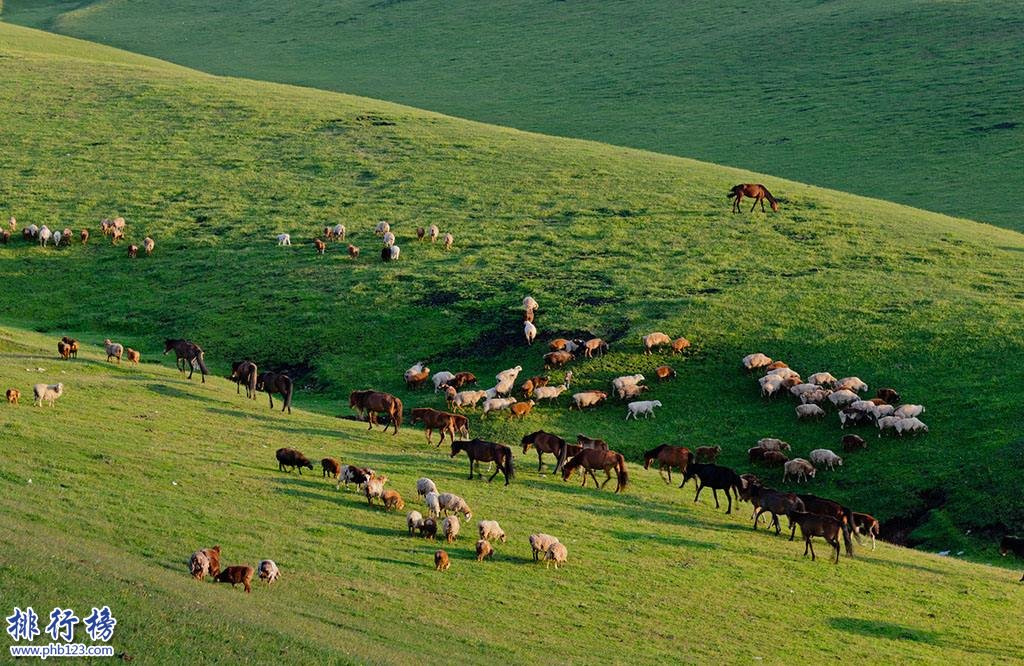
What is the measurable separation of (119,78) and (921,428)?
64.5 meters

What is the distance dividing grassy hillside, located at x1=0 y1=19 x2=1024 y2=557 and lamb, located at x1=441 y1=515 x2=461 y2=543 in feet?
39.0

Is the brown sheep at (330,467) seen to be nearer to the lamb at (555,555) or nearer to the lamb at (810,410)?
the lamb at (555,555)

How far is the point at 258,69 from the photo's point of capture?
354 feet

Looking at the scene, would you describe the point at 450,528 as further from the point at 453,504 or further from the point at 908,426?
the point at 908,426

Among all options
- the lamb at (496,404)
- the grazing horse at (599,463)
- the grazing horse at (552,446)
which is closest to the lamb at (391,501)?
the grazing horse at (599,463)

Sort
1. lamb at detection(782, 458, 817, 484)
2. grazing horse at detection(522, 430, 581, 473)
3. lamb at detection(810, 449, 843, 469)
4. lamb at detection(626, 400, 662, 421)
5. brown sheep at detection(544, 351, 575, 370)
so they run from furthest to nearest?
1. brown sheep at detection(544, 351, 575, 370)
2. lamb at detection(626, 400, 662, 421)
3. lamb at detection(810, 449, 843, 469)
4. lamb at detection(782, 458, 817, 484)
5. grazing horse at detection(522, 430, 581, 473)

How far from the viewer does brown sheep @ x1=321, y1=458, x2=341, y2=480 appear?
26578 millimetres

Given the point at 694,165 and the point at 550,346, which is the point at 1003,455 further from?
the point at 694,165

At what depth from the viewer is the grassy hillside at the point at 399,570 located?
674 inches

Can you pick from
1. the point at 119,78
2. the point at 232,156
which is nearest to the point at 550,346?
the point at 232,156

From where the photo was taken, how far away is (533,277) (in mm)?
47312

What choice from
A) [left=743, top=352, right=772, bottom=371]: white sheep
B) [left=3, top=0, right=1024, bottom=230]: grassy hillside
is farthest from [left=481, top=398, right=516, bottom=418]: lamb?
[left=3, top=0, right=1024, bottom=230]: grassy hillside

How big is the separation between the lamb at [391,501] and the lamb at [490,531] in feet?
6.78

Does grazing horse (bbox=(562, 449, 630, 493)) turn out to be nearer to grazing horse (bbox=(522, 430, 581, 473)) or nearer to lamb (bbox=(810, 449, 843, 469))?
grazing horse (bbox=(522, 430, 581, 473))
